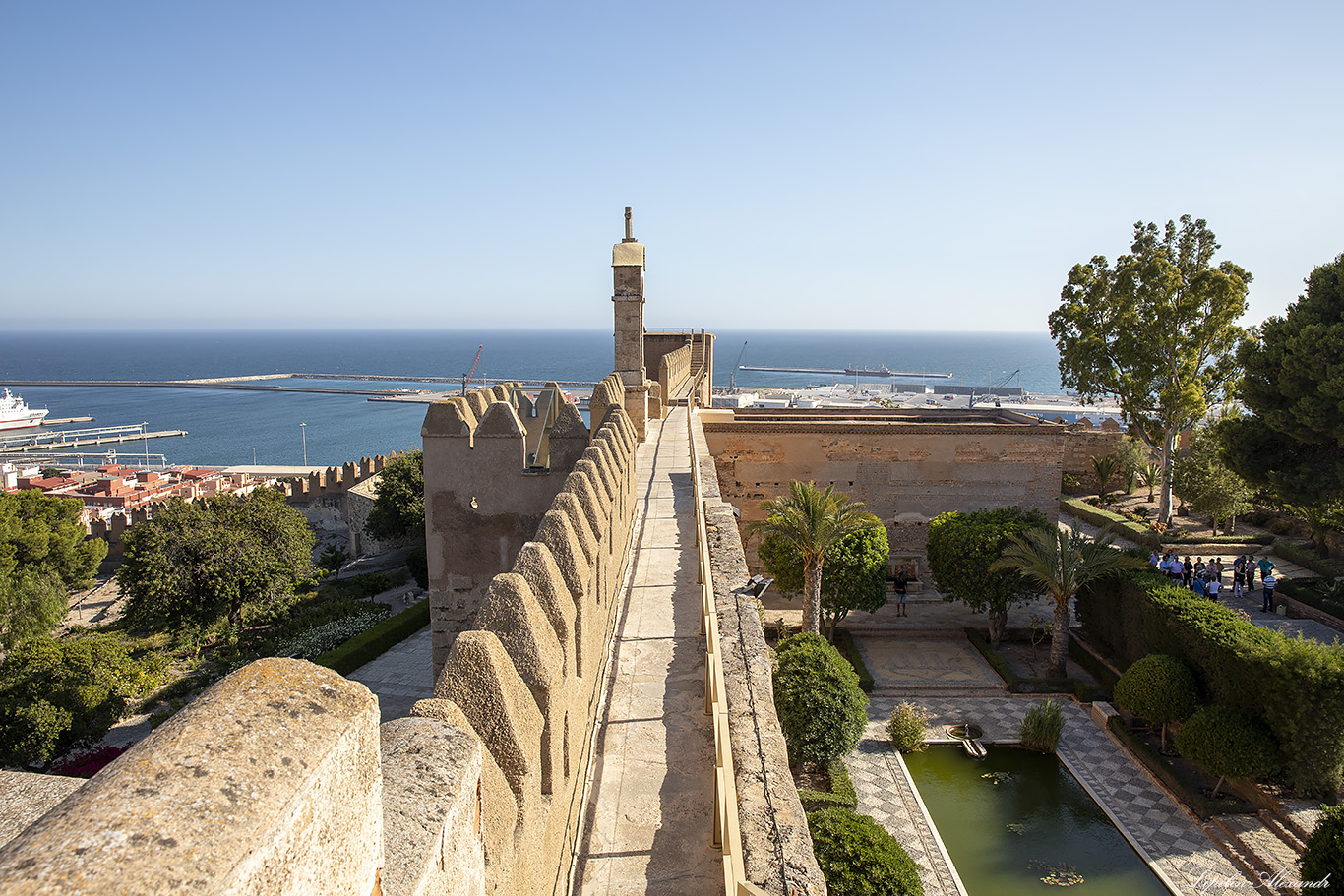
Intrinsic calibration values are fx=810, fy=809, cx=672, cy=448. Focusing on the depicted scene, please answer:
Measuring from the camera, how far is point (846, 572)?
775 inches

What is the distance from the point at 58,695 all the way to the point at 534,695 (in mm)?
17825

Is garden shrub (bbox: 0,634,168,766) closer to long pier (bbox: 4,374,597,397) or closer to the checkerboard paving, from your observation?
the checkerboard paving

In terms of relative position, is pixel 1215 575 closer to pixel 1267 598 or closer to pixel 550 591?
pixel 1267 598

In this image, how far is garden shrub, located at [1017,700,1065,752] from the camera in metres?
15.5

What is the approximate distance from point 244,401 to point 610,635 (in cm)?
13653

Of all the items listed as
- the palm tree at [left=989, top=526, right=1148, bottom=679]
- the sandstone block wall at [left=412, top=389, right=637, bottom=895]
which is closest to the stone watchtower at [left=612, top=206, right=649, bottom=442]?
the palm tree at [left=989, top=526, right=1148, bottom=679]

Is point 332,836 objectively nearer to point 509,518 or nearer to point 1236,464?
point 509,518

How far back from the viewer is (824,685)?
46.3ft

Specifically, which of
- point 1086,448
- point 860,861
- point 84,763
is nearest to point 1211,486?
point 1086,448

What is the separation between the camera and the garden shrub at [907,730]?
15516 mm

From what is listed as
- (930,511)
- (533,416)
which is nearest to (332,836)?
(533,416)

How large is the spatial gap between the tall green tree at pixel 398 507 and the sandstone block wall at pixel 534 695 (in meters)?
28.0

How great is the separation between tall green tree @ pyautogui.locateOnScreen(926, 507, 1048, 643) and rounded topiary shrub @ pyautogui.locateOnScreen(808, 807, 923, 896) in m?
10.1

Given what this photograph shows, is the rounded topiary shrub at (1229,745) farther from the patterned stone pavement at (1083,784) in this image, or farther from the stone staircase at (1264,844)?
the patterned stone pavement at (1083,784)
